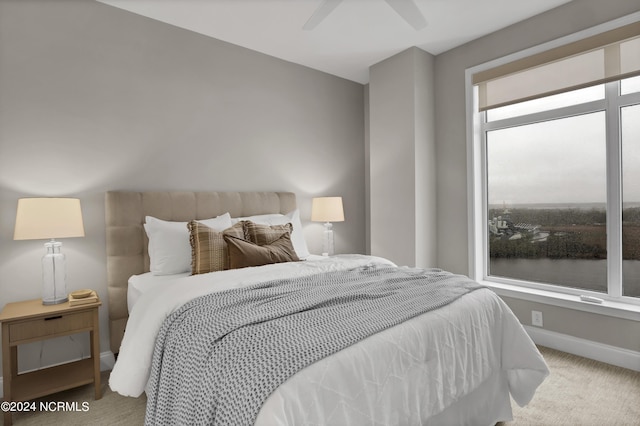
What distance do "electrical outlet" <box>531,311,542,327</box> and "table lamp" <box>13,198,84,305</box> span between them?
11.7 feet

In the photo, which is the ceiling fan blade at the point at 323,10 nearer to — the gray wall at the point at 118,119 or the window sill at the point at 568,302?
the gray wall at the point at 118,119

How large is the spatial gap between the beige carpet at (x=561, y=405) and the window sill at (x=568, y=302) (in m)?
0.41

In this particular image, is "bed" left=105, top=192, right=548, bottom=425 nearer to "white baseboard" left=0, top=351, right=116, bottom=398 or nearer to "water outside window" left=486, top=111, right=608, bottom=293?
"white baseboard" left=0, top=351, right=116, bottom=398

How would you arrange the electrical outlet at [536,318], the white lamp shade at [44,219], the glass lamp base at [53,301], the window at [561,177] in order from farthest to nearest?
the electrical outlet at [536,318] → the window at [561,177] → the glass lamp base at [53,301] → the white lamp shade at [44,219]

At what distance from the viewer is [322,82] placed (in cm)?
408

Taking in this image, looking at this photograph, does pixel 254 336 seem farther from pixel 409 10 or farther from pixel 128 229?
pixel 409 10

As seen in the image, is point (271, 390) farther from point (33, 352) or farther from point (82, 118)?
point (82, 118)

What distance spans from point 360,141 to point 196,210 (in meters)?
2.38

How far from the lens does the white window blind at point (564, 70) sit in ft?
8.21

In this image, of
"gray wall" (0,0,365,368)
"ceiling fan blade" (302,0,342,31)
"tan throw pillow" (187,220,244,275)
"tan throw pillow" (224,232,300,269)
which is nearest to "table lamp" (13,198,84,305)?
"gray wall" (0,0,365,368)

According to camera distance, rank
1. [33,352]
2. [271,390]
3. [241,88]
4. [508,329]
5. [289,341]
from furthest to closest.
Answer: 1. [241,88]
2. [33,352]
3. [508,329]
4. [289,341]
5. [271,390]

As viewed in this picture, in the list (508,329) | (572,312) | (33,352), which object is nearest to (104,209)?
(33,352)

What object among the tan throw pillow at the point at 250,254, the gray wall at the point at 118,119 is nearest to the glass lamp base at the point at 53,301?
the gray wall at the point at 118,119

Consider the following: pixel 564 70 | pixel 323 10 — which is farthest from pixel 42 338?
pixel 564 70
